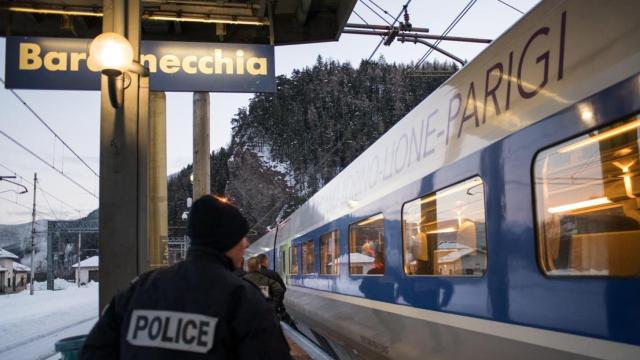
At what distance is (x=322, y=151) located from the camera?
3438 inches

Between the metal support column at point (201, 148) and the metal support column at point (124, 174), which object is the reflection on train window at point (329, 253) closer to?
the metal support column at point (201, 148)

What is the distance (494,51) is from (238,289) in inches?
110

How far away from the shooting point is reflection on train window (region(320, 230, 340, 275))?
8854mm

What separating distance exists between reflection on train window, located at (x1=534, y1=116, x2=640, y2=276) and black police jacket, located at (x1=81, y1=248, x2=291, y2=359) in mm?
1727

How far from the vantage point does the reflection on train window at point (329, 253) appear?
8.85 meters

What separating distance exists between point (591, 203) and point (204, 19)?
16.1 feet

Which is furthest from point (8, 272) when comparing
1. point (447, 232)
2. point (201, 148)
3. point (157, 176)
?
point (447, 232)

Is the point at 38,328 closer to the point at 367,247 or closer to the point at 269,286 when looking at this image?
the point at 269,286

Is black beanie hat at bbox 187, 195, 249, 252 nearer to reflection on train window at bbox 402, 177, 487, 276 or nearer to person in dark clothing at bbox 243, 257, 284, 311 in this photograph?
reflection on train window at bbox 402, 177, 487, 276

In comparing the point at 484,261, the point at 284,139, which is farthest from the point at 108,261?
the point at 284,139

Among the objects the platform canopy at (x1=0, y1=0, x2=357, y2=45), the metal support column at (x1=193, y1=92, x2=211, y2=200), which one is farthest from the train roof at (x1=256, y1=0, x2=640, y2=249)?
the metal support column at (x1=193, y1=92, x2=211, y2=200)

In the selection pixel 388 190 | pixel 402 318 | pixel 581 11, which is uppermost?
pixel 581 11

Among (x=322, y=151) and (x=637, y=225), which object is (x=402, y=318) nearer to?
(x=637, y=225)

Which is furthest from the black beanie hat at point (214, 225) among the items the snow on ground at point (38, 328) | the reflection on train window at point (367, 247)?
the snow on ground at point (38, 328)
